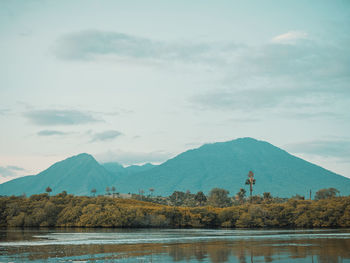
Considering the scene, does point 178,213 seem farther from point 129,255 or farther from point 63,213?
point 129,255

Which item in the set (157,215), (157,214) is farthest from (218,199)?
(157,215)

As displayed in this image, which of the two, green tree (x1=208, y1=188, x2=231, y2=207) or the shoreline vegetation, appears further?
green tree (x1=208, y1=188, x2=231, y2=207)

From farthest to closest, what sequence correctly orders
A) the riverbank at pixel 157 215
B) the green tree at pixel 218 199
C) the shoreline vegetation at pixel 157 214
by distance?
the green tree at pixel 218 199 < the shoreline vegetation at pixel 157 214 < the riverbank at pixel 157 215

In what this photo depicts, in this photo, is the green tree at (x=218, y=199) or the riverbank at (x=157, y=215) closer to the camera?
the riverbank at (x=157, y=215)

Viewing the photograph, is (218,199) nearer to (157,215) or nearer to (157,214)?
(157,214)

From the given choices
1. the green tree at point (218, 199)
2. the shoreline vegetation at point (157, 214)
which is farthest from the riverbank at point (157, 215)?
the green tree at point (218, 199)

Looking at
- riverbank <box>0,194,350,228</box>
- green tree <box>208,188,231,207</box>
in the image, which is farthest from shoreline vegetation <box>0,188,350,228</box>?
green tree <box>208,188,231,207</box>

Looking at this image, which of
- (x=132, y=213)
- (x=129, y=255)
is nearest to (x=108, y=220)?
(x=132, y=213)

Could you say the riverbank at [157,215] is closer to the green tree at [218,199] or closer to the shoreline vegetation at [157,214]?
the shoreline vegetation at [157,214]

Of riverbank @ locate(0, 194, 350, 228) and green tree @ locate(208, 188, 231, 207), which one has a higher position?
green tree @ locate(208, 188, 231, 207)

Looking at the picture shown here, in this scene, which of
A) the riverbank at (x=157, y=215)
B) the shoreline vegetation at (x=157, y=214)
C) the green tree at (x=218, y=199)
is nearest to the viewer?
the riverbank at (x=157, y=215)

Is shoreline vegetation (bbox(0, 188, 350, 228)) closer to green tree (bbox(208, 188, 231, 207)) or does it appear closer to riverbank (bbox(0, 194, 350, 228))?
riverbank (bbox(0, 194, 350, 228))

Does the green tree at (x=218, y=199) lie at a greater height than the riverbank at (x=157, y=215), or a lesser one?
greater

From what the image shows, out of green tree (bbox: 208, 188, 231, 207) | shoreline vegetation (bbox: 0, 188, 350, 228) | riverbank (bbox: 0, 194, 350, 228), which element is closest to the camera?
riverbank (bbox: 0, 194, 350, 228)
